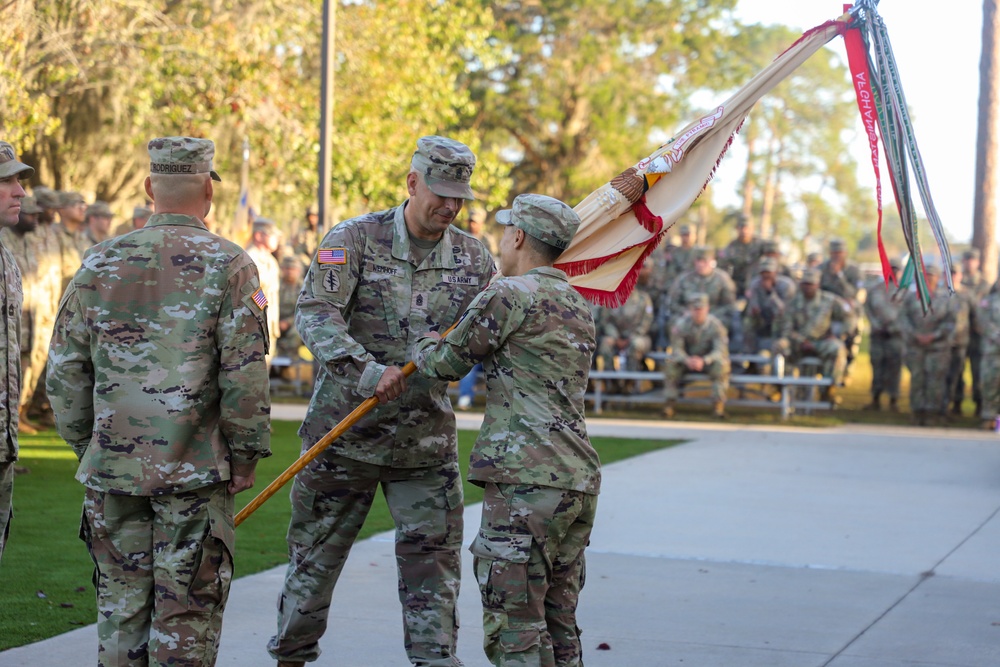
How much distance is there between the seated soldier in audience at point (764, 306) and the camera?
17.0m

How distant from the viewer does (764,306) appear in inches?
672

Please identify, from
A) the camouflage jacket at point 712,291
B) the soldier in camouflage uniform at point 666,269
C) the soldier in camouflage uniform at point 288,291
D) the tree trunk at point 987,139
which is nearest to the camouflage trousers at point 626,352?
the camouflage jacket at point 712,291

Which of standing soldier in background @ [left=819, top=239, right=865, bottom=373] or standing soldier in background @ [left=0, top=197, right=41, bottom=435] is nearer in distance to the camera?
standing soldier in background @ [left=0, top=197, right=41, bottom=435]

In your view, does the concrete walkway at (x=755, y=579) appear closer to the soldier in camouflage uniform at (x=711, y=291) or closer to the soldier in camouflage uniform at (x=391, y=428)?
the soldier in camouflage uniform at (x=391, y=428)

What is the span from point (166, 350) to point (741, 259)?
15.2 m

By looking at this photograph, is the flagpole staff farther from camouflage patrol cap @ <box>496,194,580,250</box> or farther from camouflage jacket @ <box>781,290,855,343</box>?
camouflage jacket @ <box>781,290,855,343</box>

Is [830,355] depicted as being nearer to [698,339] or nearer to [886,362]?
[698,339]

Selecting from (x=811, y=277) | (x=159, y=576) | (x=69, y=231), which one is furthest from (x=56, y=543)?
(x=811, y=277)

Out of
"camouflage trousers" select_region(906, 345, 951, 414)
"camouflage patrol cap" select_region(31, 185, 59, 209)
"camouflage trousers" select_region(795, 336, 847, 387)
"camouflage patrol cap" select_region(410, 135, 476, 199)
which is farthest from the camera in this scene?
"camouflage trousers" select_region(795, 336, 847, 387)

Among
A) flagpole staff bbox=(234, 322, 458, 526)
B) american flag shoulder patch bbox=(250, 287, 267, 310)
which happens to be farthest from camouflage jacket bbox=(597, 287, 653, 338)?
american flag shoulder patch bbox=(250, 287, 267, 310)

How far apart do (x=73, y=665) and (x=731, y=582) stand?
3.65 meters

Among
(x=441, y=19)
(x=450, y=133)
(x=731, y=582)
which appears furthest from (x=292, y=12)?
(x=731, y=582)

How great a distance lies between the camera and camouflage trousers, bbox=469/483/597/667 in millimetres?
4402

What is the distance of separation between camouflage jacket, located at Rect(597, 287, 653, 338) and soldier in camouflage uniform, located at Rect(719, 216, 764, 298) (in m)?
1.93
